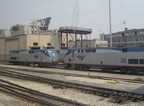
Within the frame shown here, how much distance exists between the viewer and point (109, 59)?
2794 cm

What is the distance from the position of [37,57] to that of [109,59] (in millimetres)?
17386

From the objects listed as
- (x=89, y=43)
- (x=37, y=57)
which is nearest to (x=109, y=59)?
(x=37, y=57)

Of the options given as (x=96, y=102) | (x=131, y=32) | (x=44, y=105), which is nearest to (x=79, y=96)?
(x=96, y=102)

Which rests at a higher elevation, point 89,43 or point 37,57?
point 89,43

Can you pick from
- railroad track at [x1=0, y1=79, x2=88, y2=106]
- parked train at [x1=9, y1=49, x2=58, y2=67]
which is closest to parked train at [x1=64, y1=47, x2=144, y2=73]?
parked train at [x1=9, y1=49, x2=58, y2=67]

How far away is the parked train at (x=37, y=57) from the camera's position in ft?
126

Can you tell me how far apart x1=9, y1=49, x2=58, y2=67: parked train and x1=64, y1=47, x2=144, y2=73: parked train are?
15.4 ft

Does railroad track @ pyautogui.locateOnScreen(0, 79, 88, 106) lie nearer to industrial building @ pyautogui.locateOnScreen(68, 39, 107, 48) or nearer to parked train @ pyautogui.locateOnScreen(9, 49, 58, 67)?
parked train @ pyautogui.locateOnScreen(9, 49, 58, 67)

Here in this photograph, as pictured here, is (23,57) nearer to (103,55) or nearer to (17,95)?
(103,55)

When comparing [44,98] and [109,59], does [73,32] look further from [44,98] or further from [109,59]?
[44,98]

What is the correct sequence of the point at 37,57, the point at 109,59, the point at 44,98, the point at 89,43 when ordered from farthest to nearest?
the point at 89,43, the point at 37,57, the point at 109,59, the point at 44,98

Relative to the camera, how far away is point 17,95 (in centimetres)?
1418

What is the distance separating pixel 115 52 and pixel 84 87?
12688 mm

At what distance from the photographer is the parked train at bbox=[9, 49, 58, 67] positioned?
38.4 m
